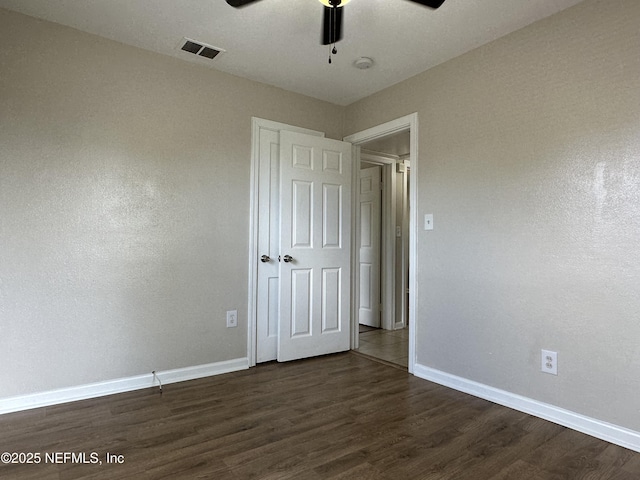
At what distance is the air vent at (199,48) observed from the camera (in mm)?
2707

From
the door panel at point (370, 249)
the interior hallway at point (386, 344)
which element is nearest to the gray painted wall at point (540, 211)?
the interior hallway at point (386, 344)

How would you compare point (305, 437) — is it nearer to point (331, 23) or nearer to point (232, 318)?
point (232, 318)

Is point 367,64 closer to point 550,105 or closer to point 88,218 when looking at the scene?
point 550,105

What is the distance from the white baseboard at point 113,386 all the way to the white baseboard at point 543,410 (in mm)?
1605

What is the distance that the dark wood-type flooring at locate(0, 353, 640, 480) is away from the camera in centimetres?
176

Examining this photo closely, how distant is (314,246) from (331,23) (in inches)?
75.4

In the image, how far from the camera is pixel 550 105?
7.72 feet

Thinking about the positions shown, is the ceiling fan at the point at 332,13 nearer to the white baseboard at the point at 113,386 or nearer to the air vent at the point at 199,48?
the air vent at the point at 199,48

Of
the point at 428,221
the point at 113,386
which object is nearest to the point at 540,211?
the point at 428,221

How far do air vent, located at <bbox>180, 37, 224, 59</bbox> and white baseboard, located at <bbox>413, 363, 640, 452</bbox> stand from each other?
2877 millimetres

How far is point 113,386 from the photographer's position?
8.77 feet

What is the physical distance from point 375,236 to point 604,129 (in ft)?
10.1

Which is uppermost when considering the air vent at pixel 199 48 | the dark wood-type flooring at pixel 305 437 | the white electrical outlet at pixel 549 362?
the air vent at pixel 199 48

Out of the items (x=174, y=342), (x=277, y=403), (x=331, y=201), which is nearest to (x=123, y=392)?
(x=174, y=342)
